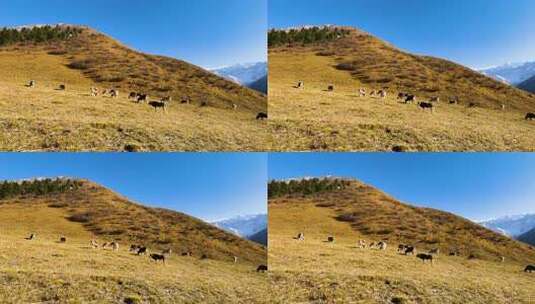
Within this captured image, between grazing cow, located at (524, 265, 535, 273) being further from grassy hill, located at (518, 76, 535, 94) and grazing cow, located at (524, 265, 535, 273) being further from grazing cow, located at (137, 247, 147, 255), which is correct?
grazing cow, located at (137, 247, 147, 255)

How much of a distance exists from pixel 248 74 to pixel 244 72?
308mm

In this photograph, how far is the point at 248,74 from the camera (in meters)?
36.9

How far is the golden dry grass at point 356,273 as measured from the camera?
29375 mm

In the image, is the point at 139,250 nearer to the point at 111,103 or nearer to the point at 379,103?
the point at 111,103

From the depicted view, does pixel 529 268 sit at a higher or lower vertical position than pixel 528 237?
lower

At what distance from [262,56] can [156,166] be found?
9.63 m

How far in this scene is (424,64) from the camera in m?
38.7

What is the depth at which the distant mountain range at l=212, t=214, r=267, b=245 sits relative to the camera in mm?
33906

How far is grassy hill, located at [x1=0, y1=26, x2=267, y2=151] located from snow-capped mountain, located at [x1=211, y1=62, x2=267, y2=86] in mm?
482

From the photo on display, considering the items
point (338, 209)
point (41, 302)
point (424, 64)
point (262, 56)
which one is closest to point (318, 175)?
point (338, 209)

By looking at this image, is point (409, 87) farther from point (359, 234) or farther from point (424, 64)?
point (359, 234)

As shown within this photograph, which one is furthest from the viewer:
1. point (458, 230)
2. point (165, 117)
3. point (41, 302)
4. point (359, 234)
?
point (458, 230)

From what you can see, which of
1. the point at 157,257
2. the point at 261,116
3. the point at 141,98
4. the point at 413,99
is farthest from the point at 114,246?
the point at 413,99

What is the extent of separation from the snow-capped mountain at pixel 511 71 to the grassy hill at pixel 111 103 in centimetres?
1645
